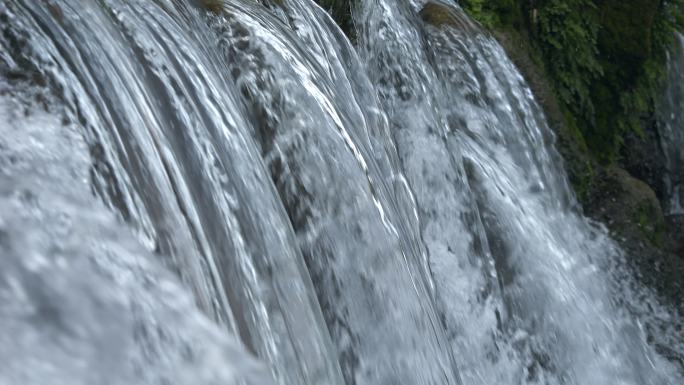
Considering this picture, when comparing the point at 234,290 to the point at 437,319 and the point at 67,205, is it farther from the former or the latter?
the point at 437,319

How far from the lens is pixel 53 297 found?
73.8 inches

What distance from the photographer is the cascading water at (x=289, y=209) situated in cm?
200

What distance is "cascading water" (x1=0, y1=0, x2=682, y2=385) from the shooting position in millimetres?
2002

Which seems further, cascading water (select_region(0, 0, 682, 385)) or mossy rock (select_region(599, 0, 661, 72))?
mossy rock (select_region(599, 0, 661, 72))

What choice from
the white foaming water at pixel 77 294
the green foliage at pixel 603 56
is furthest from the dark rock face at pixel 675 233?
the white foaming water at pixel 77 294

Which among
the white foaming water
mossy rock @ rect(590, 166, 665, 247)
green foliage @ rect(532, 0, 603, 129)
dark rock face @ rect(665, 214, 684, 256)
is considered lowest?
dark rock face @ rect(665, 214, 684, 256)

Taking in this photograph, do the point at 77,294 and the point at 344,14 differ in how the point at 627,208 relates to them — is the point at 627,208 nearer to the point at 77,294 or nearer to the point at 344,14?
the point at 344,14

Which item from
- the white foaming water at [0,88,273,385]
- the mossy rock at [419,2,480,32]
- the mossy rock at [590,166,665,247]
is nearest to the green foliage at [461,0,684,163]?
the mossy rock at [590,166,665,247]

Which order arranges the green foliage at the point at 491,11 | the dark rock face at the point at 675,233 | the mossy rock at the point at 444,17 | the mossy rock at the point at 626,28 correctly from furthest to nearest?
the mossy rock at the point at 626,28
the dark rock face at the point at 675,233
the green foliage at the point at 491,11
the mossy rock at the point at 444,17

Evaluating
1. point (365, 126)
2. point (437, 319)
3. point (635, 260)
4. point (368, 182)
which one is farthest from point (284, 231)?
point (635, 260)

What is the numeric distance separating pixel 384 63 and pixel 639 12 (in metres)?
3.23

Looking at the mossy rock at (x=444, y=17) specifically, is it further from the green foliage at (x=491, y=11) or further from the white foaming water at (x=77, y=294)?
the white foaming water at (x=77, y=294)

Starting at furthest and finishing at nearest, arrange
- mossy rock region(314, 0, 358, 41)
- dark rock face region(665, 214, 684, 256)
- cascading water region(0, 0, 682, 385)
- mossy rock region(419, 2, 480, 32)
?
1. dark rock face region(665, 214, 684, 256)
2. mossy rock region(419, 2, 480, 32)
3. mossy rock region(314, 0, 358, 41)
4. cascading water region(0, 0, 682, 385)

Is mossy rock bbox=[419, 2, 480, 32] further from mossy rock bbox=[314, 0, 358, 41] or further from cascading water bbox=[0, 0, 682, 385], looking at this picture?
mossy rock bbox=[314, 0, 358, 41]
